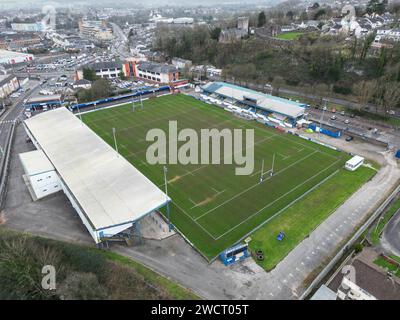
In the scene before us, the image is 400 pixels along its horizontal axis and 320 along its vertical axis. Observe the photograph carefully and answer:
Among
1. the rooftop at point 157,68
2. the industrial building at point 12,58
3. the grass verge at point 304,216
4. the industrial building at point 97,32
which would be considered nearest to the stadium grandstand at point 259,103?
the rooftop at point 157,68

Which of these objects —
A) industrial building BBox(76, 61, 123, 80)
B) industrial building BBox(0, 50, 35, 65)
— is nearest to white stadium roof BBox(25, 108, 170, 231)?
industrial building BBox(76, 61, 123, 80)

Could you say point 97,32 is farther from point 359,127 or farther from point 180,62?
point 359,127

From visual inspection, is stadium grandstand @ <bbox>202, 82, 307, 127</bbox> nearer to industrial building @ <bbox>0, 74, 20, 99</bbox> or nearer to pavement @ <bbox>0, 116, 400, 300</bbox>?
pavement @ <bbox>0, 116, 400, 300</bbox>

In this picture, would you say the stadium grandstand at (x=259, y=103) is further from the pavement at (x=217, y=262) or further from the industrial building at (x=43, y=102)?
the industrial building at (x=43, y=102)

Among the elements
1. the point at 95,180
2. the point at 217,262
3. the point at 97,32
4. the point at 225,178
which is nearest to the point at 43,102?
the point at 95,180

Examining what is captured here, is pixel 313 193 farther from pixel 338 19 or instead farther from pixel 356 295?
pixel 338 19

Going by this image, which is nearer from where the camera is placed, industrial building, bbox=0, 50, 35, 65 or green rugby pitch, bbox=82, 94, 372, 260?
green rugby pitch, bbox=82, 94, 372, 260
